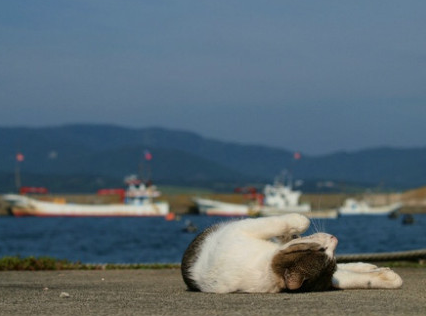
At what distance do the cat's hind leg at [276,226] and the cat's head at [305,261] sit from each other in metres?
0.48

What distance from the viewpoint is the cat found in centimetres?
809

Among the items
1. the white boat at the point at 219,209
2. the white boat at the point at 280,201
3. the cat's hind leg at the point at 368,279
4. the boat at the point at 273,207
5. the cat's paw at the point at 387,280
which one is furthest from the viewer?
the white boat at the point at 219,209

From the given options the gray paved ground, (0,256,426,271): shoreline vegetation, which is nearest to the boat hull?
(0,256,426,271): shoreline vegetation

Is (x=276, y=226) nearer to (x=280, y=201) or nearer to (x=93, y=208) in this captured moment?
(x=280, y=201)

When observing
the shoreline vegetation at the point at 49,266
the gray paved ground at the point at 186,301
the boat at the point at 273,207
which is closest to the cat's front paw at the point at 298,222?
the gray paved ground at the point at 186,301

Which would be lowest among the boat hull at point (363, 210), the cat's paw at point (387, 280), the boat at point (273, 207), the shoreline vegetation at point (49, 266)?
the boat hull at point (363, 210)

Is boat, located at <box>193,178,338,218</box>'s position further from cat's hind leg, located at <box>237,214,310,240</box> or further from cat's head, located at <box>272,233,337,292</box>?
cat's head, located at <box>272,233,337,292</box>

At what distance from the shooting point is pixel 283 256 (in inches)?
317

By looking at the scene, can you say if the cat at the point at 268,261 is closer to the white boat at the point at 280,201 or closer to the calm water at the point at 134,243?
the calm water at the point at 134,243

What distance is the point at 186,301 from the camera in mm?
8367

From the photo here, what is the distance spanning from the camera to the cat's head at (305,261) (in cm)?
793

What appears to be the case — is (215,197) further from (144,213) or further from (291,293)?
(291,293)

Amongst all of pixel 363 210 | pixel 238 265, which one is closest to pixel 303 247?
pixel 238 265

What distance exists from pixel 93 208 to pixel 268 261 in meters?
142
